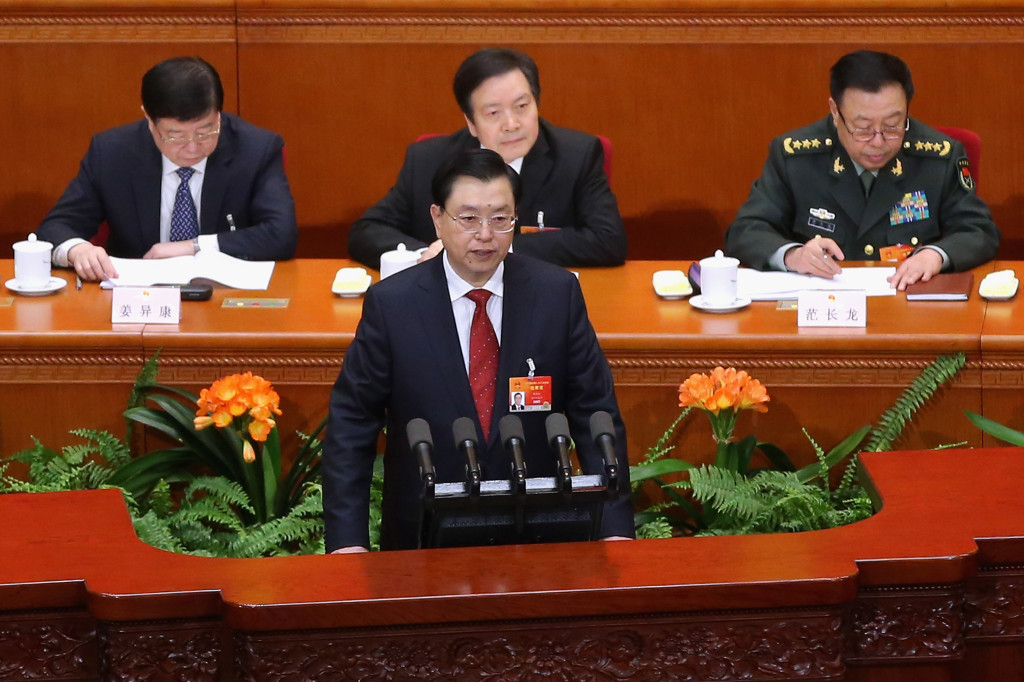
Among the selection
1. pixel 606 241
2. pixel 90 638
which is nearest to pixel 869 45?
pixel 606 241

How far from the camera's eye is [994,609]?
2.35 m

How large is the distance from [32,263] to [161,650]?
185 cm

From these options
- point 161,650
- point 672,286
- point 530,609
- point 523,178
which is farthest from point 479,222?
point 523,178

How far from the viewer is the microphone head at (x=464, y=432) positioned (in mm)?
2201

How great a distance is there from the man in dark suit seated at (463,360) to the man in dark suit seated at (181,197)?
1.50m

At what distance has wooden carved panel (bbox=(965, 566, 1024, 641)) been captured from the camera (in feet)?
7.66

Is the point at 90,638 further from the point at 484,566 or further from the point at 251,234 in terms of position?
the point at 251,234

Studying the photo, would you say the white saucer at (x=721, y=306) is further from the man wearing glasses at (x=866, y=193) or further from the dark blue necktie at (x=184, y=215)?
the dark blue necktie at (x=184, y=215)

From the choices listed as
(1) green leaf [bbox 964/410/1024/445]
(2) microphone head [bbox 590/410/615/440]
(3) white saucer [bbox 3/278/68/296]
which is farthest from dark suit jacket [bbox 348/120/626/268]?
(2) microphone head [bbox 590/410/615/440]

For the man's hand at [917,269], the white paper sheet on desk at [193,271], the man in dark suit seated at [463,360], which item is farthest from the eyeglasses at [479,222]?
the man's hand at [917,269]

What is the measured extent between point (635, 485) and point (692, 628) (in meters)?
1.22

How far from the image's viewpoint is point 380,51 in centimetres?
500

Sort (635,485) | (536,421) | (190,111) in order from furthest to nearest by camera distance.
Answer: (190,111) < (635,485) < (536,421)

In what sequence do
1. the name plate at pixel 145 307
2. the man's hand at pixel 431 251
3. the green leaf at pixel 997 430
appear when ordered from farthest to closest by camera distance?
the man's hand at pixel 431 251
the name plate at pixel 145 307
the green leaf at pixel 997 430
